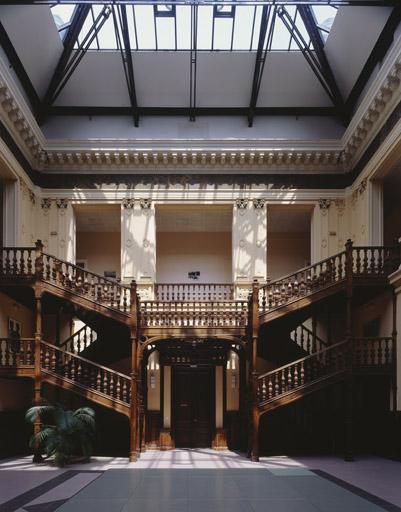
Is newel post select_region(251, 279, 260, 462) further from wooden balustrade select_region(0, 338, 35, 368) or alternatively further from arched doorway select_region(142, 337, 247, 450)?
wooden balustrade select_region(0, 338, 35, 368)

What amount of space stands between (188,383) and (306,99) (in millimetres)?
11485

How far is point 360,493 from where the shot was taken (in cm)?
1179

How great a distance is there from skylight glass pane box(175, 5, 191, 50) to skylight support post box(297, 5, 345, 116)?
149 inches

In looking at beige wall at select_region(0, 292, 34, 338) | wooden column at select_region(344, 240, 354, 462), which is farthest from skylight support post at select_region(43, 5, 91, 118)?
wooden column at select_region(344, 240, 354, 462)

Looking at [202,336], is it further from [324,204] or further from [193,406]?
[324,204]

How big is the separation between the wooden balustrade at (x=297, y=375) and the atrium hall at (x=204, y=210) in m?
0.07

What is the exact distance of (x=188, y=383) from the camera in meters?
23.3

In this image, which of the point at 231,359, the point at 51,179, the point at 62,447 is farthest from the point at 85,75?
the point at 62,447

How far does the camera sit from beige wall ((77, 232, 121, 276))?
26534 millimetres

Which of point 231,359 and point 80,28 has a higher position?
point 80,28

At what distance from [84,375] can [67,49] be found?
36.9 feet

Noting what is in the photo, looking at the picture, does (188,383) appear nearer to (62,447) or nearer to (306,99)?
(62,447)

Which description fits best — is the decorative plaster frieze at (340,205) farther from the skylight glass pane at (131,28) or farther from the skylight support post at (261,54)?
the skylight glass pane at (131,28)

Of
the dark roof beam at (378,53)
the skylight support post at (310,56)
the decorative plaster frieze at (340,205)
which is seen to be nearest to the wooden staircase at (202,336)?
the decorative plaster frieze at (340,205)
